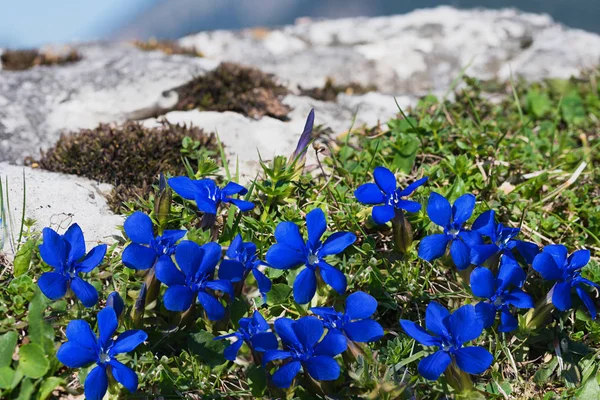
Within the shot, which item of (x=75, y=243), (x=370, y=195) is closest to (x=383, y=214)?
(x=370, y=195)

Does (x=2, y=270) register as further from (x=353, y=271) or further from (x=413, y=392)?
(x=413, y=392)

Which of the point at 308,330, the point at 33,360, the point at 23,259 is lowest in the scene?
the point at 33,360

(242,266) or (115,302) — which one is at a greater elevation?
(242,266)

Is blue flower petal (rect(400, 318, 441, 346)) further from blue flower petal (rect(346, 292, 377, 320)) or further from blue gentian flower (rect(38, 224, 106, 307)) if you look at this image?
blue gentian flower (rect(38, 224, 106, 307))

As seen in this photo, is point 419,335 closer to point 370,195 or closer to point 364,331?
point 364,331

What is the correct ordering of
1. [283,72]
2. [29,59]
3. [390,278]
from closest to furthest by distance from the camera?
[390,278], [29,59], [283,72]
